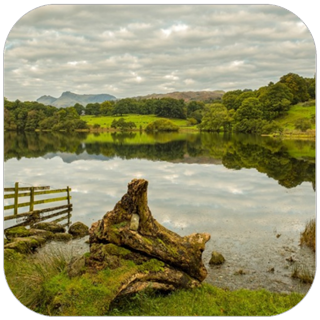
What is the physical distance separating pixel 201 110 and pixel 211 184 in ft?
22.7

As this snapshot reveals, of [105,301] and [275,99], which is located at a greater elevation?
[275,99]

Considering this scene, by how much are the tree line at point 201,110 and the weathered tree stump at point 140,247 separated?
278 inches

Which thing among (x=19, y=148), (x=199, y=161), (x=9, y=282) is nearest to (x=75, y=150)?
(x=19, y=148)

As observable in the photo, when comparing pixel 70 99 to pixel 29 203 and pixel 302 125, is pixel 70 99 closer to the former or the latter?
pixel 29 203

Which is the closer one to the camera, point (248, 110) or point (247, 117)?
point (248, 110)

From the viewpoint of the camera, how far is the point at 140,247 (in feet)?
27.3

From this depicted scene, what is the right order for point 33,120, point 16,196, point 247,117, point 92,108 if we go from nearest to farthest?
point 16,196 → point 33,120 → point 92,108 → point 247,117

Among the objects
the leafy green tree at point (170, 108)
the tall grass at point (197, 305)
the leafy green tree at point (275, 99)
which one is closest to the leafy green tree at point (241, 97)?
the leafy green tree at point (275, 99)

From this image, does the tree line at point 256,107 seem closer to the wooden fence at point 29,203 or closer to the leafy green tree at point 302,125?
the leafy green tree at point 302,125

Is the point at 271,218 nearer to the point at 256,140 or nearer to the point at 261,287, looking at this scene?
the point at 261,287

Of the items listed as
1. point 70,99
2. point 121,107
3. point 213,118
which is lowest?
point 213,118

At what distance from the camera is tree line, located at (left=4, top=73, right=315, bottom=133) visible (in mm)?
15773

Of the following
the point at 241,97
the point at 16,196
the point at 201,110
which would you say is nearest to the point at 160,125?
the point at 201,110

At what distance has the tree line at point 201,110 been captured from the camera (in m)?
15.8
